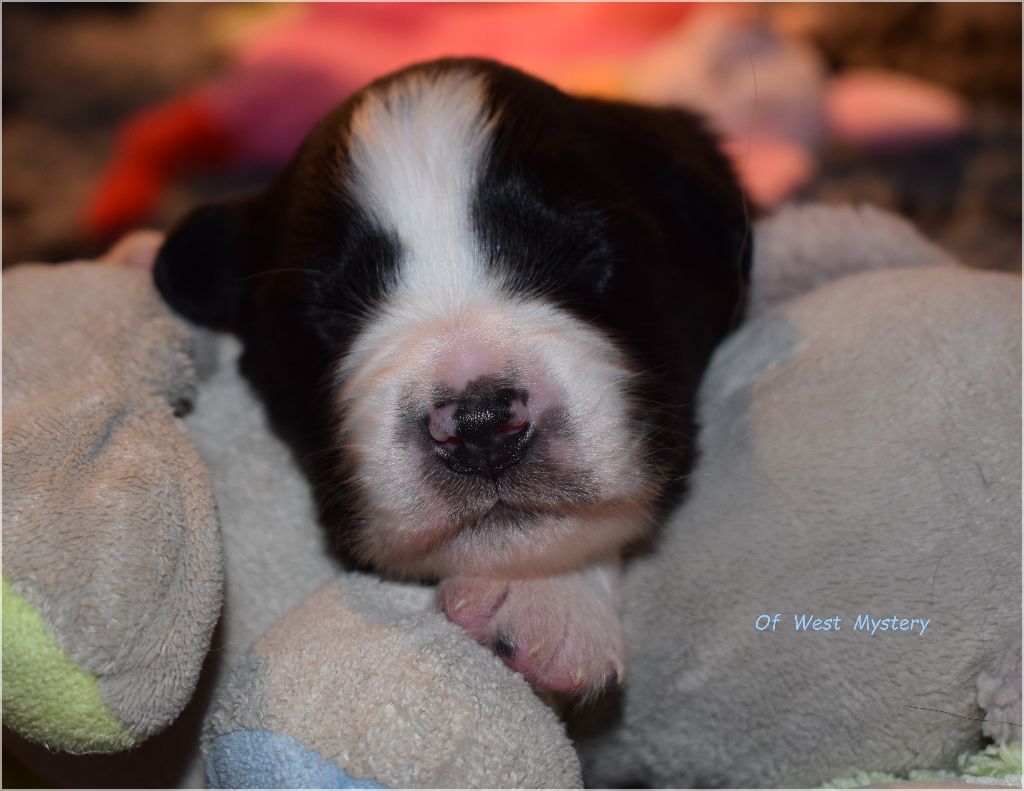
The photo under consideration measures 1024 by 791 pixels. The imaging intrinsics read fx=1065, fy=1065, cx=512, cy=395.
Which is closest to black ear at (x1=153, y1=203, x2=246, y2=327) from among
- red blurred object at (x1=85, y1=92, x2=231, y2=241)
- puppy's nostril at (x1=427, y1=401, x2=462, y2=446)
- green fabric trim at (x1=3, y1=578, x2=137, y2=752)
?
puppy's nostril at (x1=427, y1=401, x2=462, y2=446)

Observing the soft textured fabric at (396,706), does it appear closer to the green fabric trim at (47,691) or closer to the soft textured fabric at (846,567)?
the green fabric trim at (47,691)

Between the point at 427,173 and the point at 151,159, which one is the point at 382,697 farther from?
the point at 151,159

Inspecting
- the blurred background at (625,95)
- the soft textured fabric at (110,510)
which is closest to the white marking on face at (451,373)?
the soft textured fabric at (110,510)

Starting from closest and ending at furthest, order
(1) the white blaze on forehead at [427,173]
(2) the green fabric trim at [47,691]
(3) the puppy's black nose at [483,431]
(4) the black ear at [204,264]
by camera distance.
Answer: (2) the green fabric trim at [47,691], (3) the puppy's black nose at [483,431], (1) the white blaze on forehead at [427,173], (4) the black ear at [204,264]

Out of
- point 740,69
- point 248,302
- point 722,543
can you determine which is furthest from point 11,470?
point 740,69

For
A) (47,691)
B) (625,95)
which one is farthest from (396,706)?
(625,95)

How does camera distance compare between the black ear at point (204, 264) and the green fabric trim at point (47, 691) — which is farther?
the black ear at point (204, 264)

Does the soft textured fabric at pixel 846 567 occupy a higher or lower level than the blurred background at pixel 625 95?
higher
